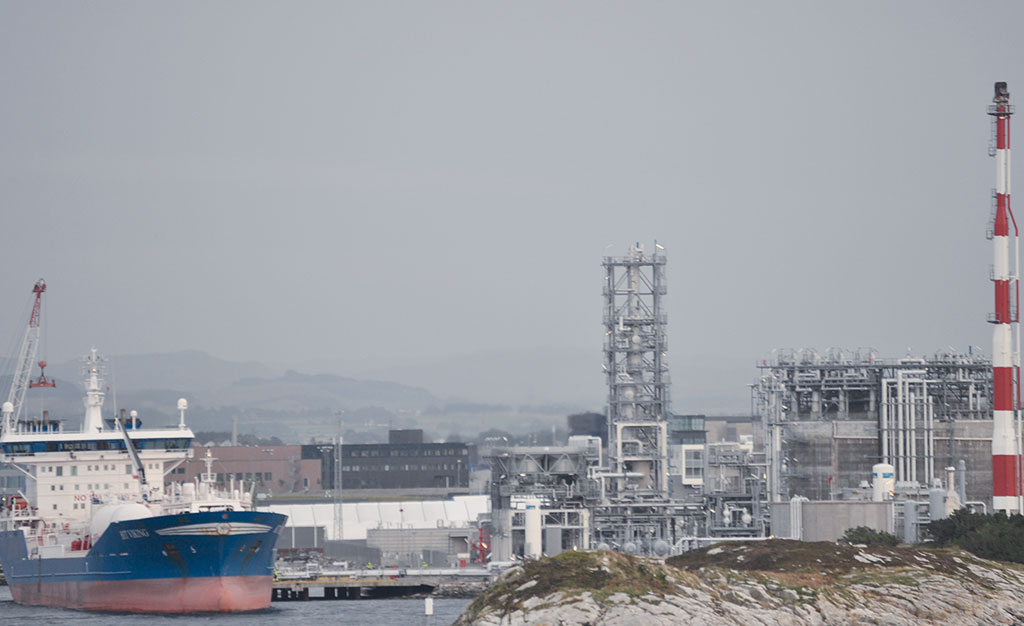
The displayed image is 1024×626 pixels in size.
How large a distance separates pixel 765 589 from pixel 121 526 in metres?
39.4

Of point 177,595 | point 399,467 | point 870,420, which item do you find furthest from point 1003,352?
point 399,467

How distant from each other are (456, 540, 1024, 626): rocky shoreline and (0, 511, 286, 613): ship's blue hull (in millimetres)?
28339

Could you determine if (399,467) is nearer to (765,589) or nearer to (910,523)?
(910,523)

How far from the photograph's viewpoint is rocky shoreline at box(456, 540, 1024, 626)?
45406 mm

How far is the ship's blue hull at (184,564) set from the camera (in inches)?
2977

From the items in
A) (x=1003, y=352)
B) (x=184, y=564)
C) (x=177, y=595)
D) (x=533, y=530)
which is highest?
(x=1003, y=352)

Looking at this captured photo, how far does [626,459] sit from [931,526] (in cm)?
2913

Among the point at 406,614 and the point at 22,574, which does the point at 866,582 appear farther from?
the point at 22,574

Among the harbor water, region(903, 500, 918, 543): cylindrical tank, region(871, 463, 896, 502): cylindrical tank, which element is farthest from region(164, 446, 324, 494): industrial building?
region(903, 500, 918, 543): cylindrical tank

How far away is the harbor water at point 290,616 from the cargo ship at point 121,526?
1144 millimetres

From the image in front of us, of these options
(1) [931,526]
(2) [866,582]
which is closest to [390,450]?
(1) [931,526]

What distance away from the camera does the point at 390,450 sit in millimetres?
176375

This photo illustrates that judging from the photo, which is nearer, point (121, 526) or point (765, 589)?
point (765, 589)

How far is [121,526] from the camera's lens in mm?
77625
